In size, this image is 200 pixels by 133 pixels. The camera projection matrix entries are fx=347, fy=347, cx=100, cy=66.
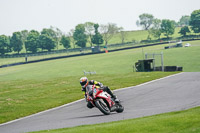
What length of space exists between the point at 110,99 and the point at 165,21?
596 feet

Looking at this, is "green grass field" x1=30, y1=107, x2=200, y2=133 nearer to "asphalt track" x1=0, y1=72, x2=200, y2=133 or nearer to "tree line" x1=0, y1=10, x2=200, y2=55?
"asphalt track" x1=0, y1=72, x2=200, y2=133

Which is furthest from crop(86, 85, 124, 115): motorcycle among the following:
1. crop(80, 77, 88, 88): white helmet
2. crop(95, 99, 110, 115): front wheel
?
crop(80, 77, 88, 88): white helmet

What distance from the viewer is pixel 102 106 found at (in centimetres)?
1433

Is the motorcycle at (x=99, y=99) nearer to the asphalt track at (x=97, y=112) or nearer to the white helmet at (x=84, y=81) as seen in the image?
the white helmet at (x=84, y=81)

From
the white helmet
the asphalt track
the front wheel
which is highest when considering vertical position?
the white helmet

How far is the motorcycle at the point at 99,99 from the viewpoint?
14.0 meters

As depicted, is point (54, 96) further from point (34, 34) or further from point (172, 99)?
point (34, 34)

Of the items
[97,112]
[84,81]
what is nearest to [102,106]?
[84,81]

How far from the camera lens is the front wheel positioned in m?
14.0

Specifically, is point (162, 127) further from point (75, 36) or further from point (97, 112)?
point (75, 36)

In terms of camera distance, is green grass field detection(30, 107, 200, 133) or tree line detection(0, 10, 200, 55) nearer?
green grass field detection(30, 107, 200, 133)

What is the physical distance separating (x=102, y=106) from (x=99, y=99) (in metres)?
0.43

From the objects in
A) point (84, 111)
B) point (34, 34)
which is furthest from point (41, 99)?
point (34, 34)

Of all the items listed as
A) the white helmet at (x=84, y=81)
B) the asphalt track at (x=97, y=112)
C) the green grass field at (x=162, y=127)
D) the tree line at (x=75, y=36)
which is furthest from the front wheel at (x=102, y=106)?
the tree line at (x=75, y=36)
